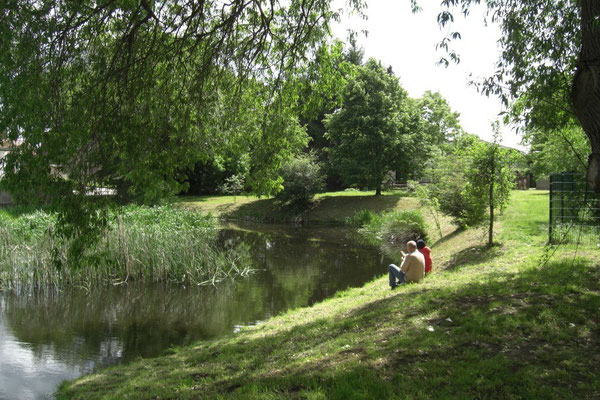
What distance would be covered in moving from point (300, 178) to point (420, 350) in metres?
28.6

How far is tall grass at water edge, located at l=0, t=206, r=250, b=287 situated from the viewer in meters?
13.3

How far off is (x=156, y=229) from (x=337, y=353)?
10.2 m

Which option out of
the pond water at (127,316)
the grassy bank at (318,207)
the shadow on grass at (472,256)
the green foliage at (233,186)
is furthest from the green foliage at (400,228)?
the green foliage at (233,186)

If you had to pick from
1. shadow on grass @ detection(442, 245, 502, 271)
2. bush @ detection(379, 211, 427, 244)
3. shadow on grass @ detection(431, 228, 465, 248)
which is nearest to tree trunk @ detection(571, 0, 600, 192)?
shadow on grass @ detection(442, 245, 502, 271)

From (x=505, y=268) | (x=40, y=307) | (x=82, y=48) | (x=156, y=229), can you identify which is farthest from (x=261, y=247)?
(x=82, y=48)

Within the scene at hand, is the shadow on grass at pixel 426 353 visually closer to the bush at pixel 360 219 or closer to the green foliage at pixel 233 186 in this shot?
the bush at pixel 360 219

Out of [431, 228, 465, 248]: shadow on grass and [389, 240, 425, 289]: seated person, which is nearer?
[389, 240, 425, 289]: seated person

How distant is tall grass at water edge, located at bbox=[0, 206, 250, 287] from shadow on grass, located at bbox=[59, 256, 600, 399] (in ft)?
19.8

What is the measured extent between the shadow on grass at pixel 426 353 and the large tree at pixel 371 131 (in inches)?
968

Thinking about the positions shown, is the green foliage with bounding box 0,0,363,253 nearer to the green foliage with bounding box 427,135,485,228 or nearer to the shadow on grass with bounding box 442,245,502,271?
the shadow on grass with bounding box 442,245,502,271

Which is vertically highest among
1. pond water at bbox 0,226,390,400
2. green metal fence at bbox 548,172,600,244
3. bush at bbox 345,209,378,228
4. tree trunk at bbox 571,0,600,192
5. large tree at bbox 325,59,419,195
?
large tree at bbox 325,59,419,195

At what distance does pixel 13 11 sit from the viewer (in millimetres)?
7230

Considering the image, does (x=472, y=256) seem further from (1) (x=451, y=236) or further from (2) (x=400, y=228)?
(2) (x=400, y=228)

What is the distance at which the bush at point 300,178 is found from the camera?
33.9 m
